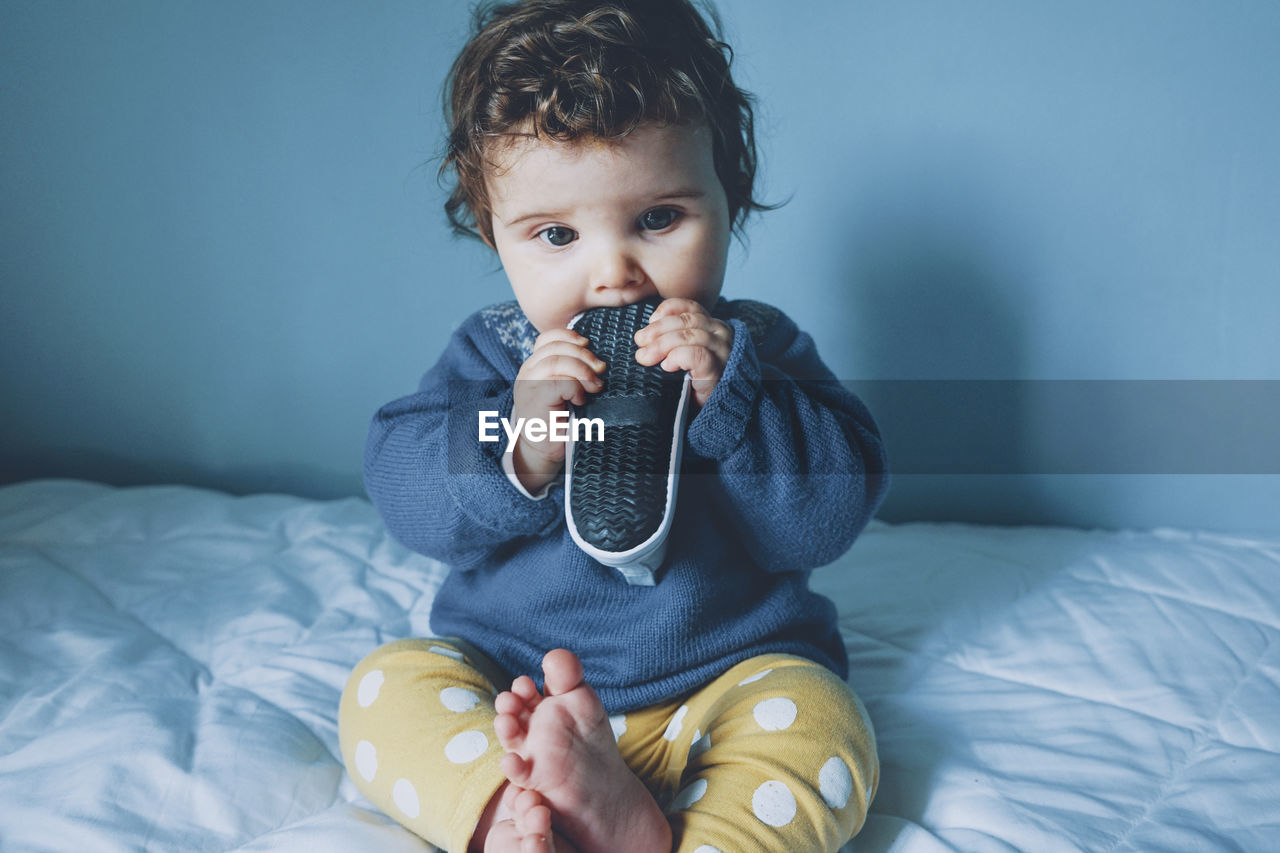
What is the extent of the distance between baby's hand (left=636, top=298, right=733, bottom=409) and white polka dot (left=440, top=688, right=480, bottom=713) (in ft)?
0.84

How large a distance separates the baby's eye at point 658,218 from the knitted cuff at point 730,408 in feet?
0.32

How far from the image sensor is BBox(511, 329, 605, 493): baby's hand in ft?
2.06

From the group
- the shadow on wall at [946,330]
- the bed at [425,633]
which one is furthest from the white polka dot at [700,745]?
the shadow on wall at [946,330]

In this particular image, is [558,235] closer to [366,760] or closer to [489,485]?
[489,485]

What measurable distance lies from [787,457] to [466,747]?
0.29 meters

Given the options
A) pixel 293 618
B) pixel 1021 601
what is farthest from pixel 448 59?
pixel 1021 601

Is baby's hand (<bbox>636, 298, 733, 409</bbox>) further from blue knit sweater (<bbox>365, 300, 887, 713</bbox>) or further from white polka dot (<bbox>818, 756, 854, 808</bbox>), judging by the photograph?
white polka dot (<bbox>818, 756, 854, 808</bbox>)

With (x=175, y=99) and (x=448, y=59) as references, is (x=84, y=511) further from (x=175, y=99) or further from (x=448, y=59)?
(x=448, y=59)

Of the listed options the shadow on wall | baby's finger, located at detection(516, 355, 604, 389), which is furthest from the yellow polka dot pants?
the shadow on wall

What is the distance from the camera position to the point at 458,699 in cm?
64

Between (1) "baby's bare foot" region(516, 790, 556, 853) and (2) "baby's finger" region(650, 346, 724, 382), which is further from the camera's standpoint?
(2) "baby's finger" region(650, 346, 724, 382)

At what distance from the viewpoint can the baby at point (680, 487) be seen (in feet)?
1.96

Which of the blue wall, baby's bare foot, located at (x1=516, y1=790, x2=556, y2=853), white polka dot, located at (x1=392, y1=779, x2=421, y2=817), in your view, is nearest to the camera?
baby's bare foot, located at (x1=516, y1=790, x2=556, y2=853)

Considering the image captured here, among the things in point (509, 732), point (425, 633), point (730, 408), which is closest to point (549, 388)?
point (730, 408)
